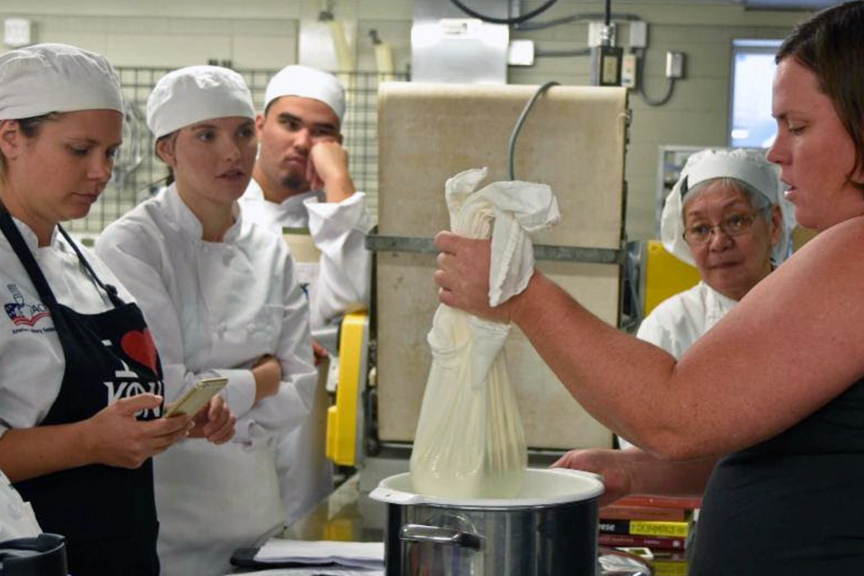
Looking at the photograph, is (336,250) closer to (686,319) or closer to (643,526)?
(686,319)

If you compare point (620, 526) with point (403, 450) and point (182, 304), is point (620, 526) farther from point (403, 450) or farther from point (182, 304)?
point (182, 304)

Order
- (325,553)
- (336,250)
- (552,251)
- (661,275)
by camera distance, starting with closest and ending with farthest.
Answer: (325,553) < (552,251) < (336,250) < (661,275)

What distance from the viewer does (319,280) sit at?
322 centimetres

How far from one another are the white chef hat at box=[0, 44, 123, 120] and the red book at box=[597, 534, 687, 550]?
110 cm

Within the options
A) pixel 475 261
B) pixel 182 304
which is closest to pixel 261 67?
pixel 182 304

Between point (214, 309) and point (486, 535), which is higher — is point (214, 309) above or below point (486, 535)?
A: above

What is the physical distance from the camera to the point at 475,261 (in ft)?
4.23

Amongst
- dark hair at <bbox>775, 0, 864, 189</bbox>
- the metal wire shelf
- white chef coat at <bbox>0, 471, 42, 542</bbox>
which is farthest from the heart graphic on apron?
the metal wire shelf

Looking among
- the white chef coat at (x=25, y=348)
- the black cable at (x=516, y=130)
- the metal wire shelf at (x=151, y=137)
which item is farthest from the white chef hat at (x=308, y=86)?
the metal wire shelf at (x=151, y=137)

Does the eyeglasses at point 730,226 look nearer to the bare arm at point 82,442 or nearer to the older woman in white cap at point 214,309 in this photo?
the older woman in white cap at point 214,309

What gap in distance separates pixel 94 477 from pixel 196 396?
0.23 meters

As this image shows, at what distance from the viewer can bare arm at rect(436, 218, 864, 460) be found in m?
1.18

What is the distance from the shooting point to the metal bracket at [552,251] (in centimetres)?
209

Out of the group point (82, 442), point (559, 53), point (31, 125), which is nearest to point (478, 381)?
point (82, 442)
